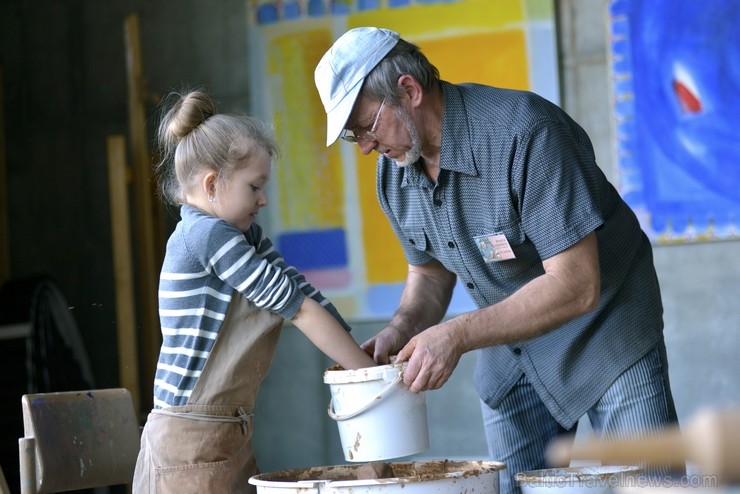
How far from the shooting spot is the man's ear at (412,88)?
7.56 feet

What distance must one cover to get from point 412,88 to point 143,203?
2.90 m

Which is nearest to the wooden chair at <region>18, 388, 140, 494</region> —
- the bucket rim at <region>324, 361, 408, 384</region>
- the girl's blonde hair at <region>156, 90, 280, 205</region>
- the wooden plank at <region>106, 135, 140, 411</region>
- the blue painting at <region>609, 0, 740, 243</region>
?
the girl's blonde hair at <region>156, 90, 280, 205</region>

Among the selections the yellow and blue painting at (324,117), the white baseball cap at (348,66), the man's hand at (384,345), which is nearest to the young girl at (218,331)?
the man's hand at (384,345)

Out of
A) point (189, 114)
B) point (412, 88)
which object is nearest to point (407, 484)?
point (412, 88)

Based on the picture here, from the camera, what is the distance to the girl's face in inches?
91.4

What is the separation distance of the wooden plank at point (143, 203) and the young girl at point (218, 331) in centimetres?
266

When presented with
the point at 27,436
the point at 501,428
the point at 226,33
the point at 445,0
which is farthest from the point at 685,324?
the point at 27,436

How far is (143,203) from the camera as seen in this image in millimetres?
4957

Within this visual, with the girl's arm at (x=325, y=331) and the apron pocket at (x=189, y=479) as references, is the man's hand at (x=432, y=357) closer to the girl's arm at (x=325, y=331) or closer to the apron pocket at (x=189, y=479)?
the girl's arm at (x=325, y=331)

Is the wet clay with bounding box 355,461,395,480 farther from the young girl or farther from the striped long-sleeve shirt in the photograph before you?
the striped long-sleeve shirt

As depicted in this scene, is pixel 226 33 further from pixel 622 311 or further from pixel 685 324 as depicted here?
pixel 622 311

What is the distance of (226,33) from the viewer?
543cm

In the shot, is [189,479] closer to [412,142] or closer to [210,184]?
[210,184]

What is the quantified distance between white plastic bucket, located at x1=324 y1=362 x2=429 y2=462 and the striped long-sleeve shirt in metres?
0.21
